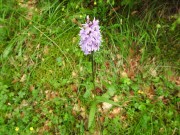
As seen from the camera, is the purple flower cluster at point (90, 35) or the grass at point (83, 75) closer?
the purple flower cluster at point (90, 35)

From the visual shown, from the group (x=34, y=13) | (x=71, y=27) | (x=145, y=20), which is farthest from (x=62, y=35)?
(x=145, y=20)

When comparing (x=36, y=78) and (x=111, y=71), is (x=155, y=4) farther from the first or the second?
(x=36, y=78)

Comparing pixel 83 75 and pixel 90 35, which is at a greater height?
pixel 90 35

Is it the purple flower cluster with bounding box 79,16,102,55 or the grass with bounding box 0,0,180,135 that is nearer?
the purple flower cluster with bounding box 79,16,102,55

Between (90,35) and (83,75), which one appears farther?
(83,75)
